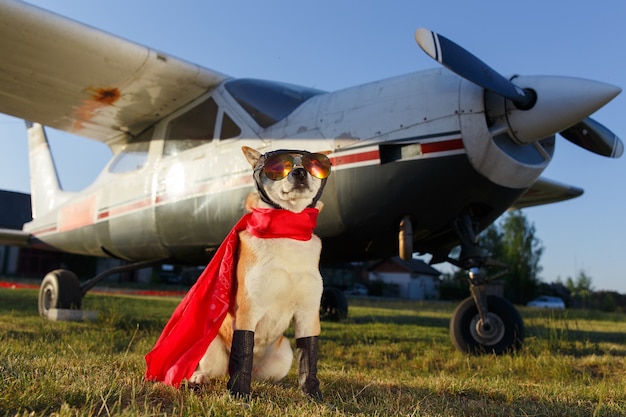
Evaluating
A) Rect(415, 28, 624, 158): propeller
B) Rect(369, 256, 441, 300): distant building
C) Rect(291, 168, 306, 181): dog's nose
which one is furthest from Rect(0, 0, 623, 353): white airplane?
Rect(369, 256, 441, 300): distant building

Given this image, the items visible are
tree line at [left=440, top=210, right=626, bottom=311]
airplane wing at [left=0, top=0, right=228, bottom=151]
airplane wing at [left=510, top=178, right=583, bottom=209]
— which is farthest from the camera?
tree line at [left=440, top=210, right=626, bottom=311]

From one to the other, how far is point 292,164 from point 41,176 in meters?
8.88

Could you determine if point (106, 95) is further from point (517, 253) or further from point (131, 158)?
point (517, 253)

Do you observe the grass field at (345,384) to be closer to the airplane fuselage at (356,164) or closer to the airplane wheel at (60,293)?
the airplane wheel at (60,293)

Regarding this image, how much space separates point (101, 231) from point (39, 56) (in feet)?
7.77

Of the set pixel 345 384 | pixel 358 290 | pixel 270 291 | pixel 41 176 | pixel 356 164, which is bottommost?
pixel 358 290

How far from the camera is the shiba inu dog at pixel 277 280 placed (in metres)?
2.02

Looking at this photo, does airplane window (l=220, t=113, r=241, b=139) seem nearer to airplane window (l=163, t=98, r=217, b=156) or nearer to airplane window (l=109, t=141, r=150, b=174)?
airplane window (l=163, t=98, r=217, b=156)

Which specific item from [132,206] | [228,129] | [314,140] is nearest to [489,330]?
[314,140]

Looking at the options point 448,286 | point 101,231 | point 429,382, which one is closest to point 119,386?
point 429,382

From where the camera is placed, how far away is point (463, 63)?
364 centimetres

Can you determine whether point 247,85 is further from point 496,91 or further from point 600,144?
point 600,144

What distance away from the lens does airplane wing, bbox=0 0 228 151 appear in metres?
4.80

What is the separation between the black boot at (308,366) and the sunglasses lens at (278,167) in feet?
2.35
